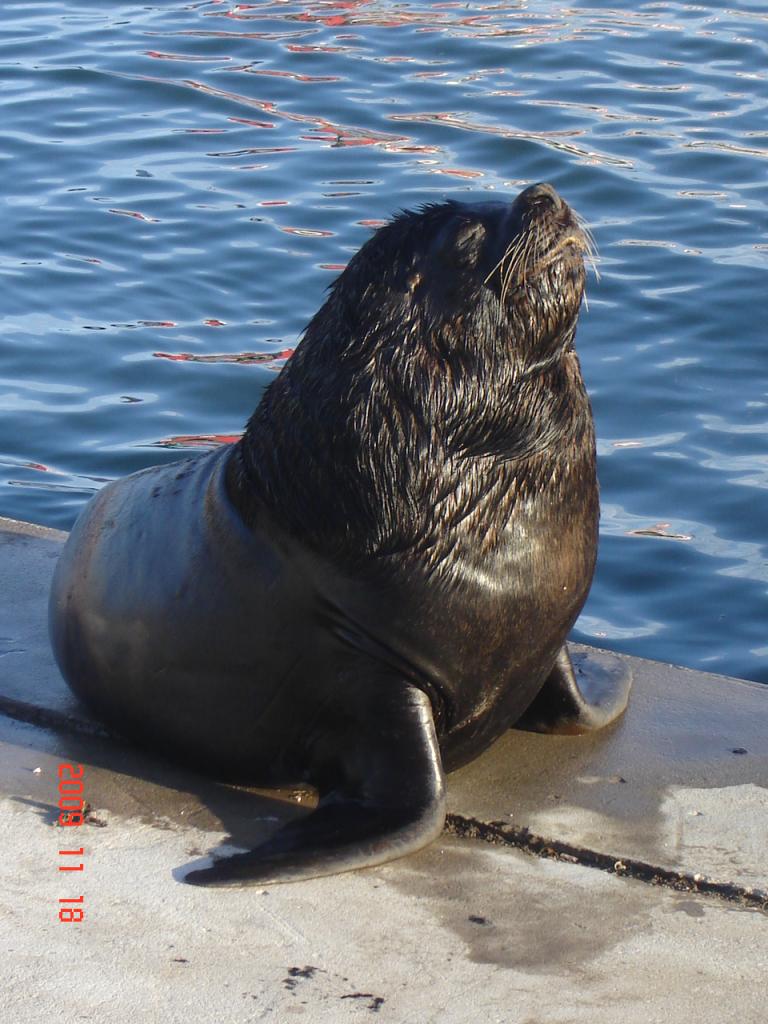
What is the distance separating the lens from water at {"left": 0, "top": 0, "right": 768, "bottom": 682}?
7.81 metres

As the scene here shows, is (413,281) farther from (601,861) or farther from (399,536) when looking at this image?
(601,861)

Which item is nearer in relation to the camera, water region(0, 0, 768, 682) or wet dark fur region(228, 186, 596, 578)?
wet dark fur region(228, 186, 596, 578)

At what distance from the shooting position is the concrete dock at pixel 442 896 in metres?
3.53

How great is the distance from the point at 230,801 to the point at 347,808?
392 mm

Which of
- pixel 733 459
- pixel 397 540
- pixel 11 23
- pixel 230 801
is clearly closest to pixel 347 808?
pixel 230 801

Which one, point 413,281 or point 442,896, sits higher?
point 413,281

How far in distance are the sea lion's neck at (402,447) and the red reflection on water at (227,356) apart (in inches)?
186

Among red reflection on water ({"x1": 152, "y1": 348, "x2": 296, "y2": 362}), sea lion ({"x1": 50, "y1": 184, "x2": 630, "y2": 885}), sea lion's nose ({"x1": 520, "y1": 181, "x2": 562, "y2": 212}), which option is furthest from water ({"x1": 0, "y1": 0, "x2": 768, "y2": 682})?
sea lion's nose ({"x1": 520, "y1": 181, "x2": 562, "y2": 212})

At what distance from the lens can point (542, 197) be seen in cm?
450

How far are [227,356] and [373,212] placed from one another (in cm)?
255

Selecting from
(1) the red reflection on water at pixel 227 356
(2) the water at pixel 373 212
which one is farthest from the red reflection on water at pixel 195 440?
(1) the red reflection on water at pixel 227 356

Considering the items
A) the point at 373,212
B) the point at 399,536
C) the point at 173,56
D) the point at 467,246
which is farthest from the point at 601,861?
the point at 173,56

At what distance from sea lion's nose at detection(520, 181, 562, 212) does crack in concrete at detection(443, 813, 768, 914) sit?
1.61 metres

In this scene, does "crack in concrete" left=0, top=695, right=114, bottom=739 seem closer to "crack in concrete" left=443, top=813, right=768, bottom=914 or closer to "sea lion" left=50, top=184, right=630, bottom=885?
"sea lion" left=50, top=184, right=630, bottom=885
